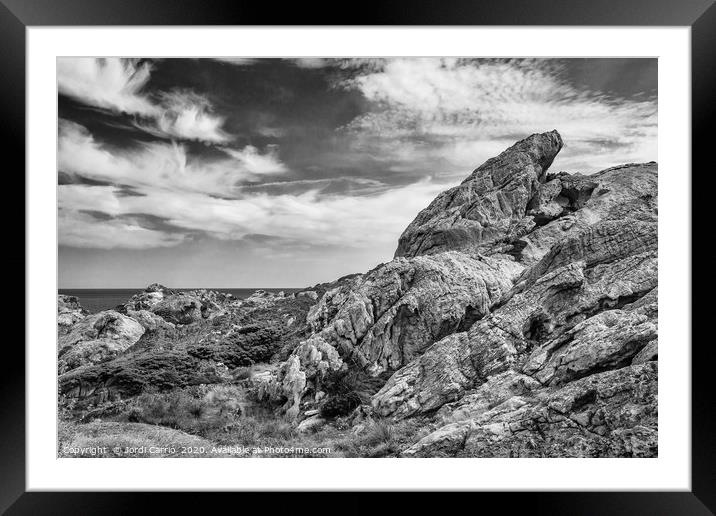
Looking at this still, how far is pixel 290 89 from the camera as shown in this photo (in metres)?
7.27

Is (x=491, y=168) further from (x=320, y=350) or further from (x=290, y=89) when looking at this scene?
(x=320, y=350)

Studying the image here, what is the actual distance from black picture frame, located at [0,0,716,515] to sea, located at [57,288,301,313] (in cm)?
282

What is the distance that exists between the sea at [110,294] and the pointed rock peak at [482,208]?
3.52 metres

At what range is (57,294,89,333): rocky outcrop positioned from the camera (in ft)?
24.7

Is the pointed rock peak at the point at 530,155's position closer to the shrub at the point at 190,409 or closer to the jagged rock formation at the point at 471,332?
the jagged rock formation at the point at 471,332

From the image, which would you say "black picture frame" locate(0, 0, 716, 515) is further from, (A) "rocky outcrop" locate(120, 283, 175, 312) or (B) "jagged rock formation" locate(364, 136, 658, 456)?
(A) "rocky outcrop" locate(120, 283, 175, 312)

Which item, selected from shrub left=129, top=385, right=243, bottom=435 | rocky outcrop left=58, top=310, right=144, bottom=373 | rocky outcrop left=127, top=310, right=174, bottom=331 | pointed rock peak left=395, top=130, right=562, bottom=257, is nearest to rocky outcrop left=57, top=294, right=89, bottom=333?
rocky outcrop left=58, top=310, right=144, bottom=373

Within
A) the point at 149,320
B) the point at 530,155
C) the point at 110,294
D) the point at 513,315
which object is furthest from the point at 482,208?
the point at 110,294

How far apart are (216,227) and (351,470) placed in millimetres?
5881

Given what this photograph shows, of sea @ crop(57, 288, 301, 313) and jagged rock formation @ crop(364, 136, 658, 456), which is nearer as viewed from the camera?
jagged rock formation @ crop(364, 136, 658, 456)
